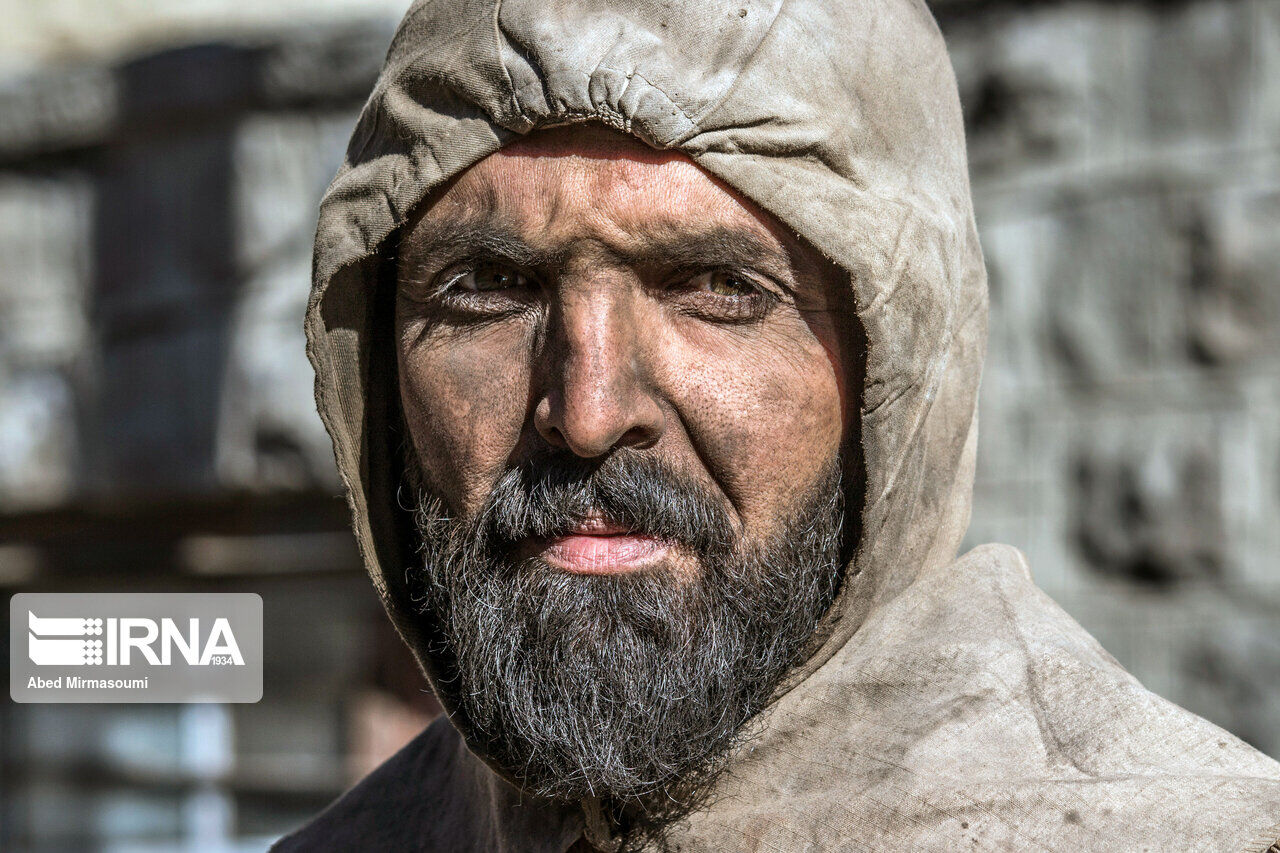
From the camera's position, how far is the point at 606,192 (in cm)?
196

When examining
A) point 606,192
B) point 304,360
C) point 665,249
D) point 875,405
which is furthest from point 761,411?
point 304,360

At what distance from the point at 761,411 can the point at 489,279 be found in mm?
436

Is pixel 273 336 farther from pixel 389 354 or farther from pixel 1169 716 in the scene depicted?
pixel 1169 716

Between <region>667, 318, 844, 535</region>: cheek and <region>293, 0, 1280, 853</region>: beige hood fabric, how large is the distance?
79mm

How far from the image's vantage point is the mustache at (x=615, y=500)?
1989 mm

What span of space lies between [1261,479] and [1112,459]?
16.0 inches

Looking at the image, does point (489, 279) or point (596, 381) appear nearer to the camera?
point (596, 381)

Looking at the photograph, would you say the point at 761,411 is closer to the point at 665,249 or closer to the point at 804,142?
the point at 665,249

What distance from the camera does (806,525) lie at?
2094 millimetres

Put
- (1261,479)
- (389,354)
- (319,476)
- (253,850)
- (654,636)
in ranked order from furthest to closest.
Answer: (253,850)
(319,476)
(1261,479)
(389,354)
(654,636)

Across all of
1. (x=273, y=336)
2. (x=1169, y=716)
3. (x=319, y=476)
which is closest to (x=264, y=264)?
(x=273, y=336)

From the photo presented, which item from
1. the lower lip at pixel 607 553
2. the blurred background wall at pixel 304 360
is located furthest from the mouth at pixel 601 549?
the blurred background wall at pixel 304 360

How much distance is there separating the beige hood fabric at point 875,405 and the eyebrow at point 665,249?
6cm

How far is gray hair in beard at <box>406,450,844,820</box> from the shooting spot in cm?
202
